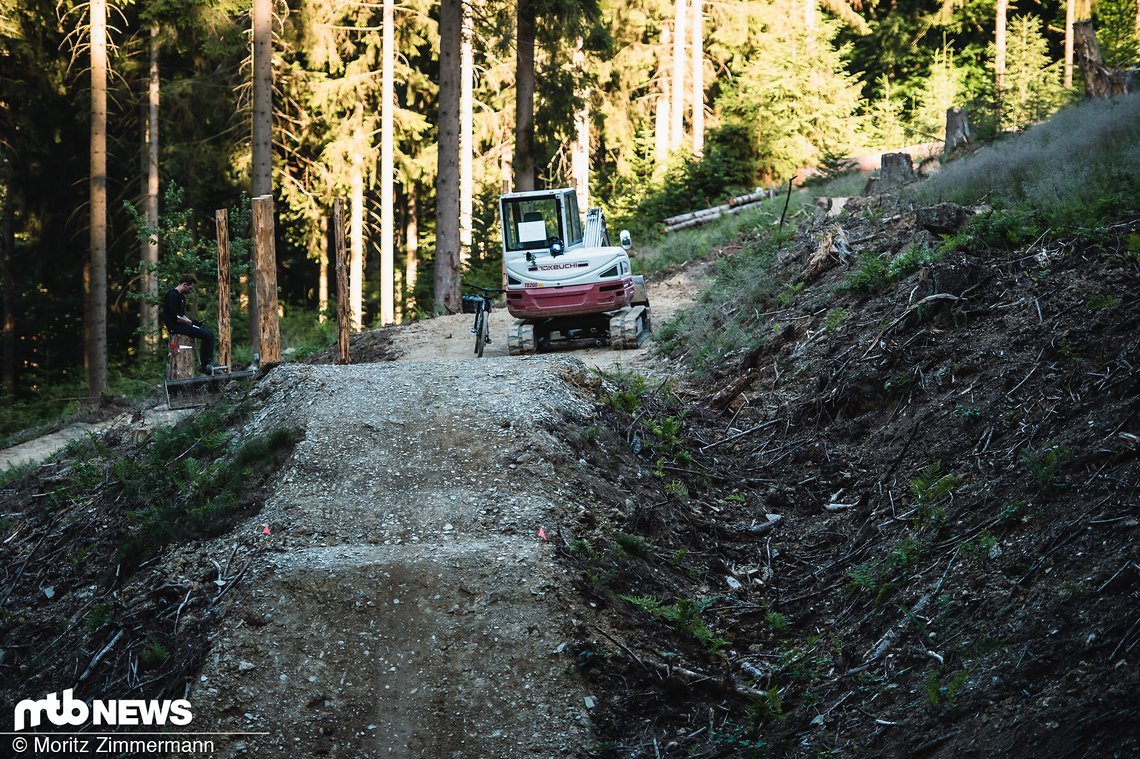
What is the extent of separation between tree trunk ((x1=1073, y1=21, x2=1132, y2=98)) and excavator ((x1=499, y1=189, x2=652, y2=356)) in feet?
28.8

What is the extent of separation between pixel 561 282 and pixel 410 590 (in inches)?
370

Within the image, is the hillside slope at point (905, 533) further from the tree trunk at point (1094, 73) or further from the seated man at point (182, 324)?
the tree trunk at point (1094, 73)

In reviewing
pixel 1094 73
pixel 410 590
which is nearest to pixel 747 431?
pixel 410 590

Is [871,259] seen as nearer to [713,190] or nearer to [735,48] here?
[713,190]

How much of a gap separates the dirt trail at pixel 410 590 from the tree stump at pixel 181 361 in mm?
5012

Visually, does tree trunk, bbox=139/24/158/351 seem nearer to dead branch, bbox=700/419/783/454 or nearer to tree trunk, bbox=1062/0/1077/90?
dead branch, bbox=700/419/783/454

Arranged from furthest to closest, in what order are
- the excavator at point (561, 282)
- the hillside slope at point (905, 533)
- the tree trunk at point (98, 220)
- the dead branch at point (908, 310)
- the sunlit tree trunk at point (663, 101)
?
1. the sunlit tree trunk at point (663, 101)
2. the tree trunk at point (98, 220)
3. the excavator at point (561, 282)
4. the dead branch at point (908, 310)
5. the hillside slope at point (905, 533)

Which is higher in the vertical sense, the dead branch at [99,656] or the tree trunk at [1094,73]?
the tree trunk at [1094,73]

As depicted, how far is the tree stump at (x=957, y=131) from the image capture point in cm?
2092

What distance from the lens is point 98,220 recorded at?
940 inches

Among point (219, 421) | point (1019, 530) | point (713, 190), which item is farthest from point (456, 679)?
point (713, 190)

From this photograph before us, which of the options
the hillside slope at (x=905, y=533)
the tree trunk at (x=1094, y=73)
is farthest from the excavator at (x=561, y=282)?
the tree trunk at (x=1094, y=73)

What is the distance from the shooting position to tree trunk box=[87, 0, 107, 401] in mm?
23672

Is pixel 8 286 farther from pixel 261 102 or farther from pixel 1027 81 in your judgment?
pixel 1027 81
